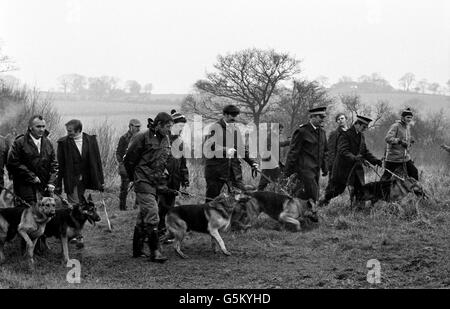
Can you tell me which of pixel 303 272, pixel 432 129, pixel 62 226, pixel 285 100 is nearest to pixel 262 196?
pixel 303 272

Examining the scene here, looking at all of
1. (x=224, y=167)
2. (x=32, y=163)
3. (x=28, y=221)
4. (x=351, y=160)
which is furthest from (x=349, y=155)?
(x=28, y=221)

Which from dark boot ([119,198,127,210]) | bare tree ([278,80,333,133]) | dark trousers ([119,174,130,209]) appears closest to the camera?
dark trousers ([119,174,130,209])

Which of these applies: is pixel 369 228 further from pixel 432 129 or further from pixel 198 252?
pixel 432 129

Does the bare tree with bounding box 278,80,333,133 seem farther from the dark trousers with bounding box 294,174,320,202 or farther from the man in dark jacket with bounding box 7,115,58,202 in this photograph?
the man in dark jacket with bounding box 7,115,58,202

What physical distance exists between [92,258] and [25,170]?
63.3 inches

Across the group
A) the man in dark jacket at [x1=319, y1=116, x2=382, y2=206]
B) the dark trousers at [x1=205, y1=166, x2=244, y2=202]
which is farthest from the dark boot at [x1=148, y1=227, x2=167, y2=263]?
the man in dark jacket at [x1=319, y1=116, x2=382, y2=206]

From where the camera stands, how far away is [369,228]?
10.1m

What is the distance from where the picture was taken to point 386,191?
37.4 feet

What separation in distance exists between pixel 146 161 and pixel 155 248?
3.99ft

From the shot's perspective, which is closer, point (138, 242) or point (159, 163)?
point (159, 163)

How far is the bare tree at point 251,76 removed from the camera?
1024 inches

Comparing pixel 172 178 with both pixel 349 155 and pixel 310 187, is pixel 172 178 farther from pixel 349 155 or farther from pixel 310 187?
pixel 349 155

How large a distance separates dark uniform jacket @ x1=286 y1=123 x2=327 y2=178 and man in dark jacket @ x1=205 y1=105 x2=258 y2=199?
0.99 metres

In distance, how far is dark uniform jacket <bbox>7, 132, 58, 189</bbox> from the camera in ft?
28.2
